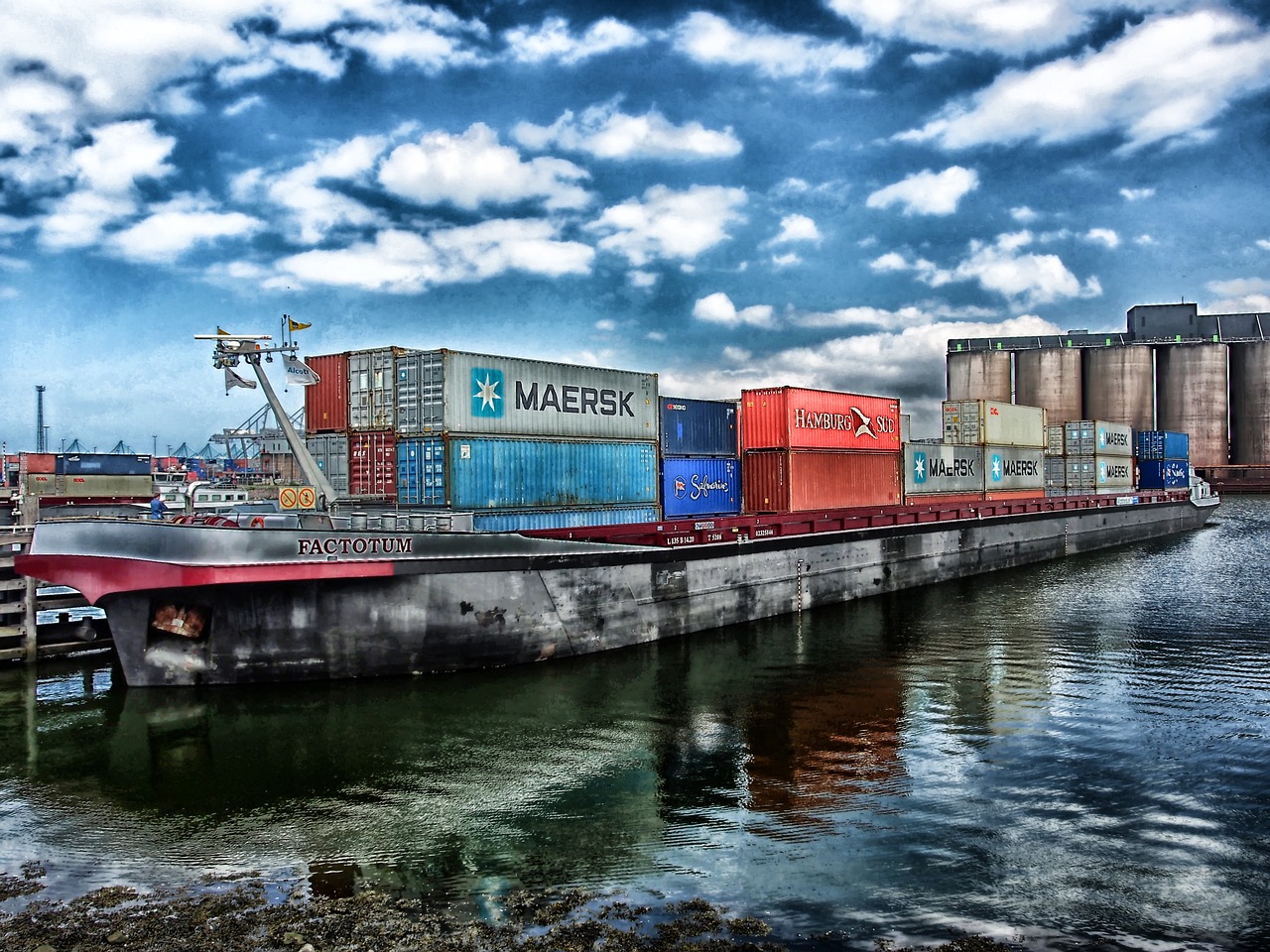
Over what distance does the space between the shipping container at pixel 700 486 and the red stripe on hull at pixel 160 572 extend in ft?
38.0

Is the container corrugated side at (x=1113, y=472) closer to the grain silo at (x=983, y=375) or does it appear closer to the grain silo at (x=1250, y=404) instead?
the grain silo at (x=983, y=375)

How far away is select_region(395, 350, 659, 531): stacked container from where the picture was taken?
20406 mm

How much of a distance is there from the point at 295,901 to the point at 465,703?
27.1 ft

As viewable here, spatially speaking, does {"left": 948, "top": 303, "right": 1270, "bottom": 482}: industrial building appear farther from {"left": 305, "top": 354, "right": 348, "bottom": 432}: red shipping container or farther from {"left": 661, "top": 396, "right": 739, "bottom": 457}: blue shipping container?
{"left": 305, "top": 354, "right": 348, "bottom": 432}: red shipping container

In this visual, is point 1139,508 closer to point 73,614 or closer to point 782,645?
point 782,645

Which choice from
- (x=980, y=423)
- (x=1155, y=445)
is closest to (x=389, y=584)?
(x=980, y=423)

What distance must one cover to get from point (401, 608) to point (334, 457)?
5.81m

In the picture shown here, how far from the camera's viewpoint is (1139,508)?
189 feet

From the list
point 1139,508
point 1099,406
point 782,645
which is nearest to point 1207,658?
point 782,645

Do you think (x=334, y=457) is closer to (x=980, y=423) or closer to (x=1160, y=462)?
(x=980, y=423)

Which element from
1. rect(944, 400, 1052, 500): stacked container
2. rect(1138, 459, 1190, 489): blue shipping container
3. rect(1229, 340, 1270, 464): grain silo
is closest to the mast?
rect(944, 400, 1052, 500): stacked container

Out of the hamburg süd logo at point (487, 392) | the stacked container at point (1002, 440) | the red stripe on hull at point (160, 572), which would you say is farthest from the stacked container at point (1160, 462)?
the red stripe on hull at point (160, 572)

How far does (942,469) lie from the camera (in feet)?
132

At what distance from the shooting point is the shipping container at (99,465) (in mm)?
60781
